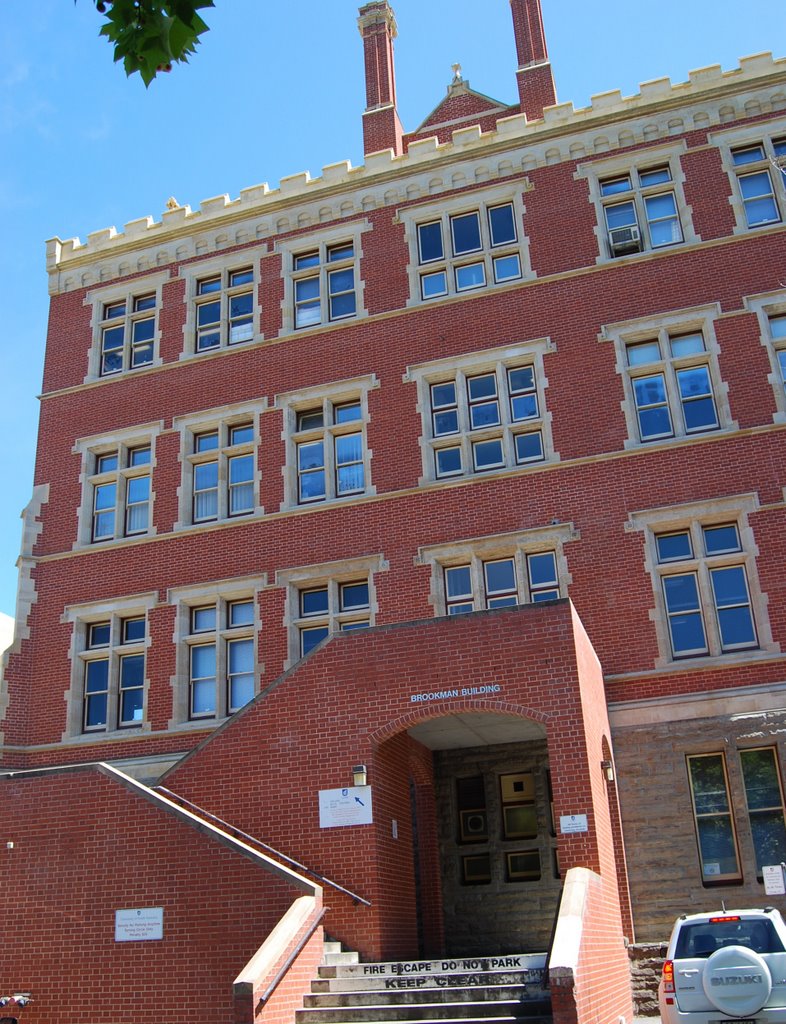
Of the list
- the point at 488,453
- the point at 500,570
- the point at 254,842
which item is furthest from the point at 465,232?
the point at 254,842

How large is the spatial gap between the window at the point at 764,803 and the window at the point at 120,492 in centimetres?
1277

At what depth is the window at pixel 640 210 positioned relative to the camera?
20.6 metres

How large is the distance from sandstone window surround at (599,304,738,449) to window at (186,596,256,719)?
822cm

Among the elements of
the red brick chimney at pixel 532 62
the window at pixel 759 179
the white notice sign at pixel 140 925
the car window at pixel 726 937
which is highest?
the red brick chimney at pixel 532 62

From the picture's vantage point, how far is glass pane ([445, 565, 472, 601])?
63.5 feet

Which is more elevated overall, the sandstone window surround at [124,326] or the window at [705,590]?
the sandstone window surround at [124,326]

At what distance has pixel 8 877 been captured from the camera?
47.3ft

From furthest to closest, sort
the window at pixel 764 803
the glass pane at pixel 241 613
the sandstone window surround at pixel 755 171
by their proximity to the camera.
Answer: the glass pane at pixel 241 613 → the sandstone window surround at pixel 755 171 → the window at pixel 764 803

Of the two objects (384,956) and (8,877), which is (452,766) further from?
(8,877)

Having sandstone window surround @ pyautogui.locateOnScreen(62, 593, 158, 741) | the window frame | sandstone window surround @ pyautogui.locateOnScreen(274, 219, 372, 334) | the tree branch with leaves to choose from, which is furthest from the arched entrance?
the tree branch with leaves

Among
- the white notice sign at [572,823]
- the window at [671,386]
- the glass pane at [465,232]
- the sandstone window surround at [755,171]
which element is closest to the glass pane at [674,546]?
the window at [671,386]

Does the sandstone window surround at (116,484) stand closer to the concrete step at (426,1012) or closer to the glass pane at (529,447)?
the glass pane at (529,447)

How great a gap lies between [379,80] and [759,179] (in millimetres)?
9817

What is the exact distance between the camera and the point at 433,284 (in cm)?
2188
